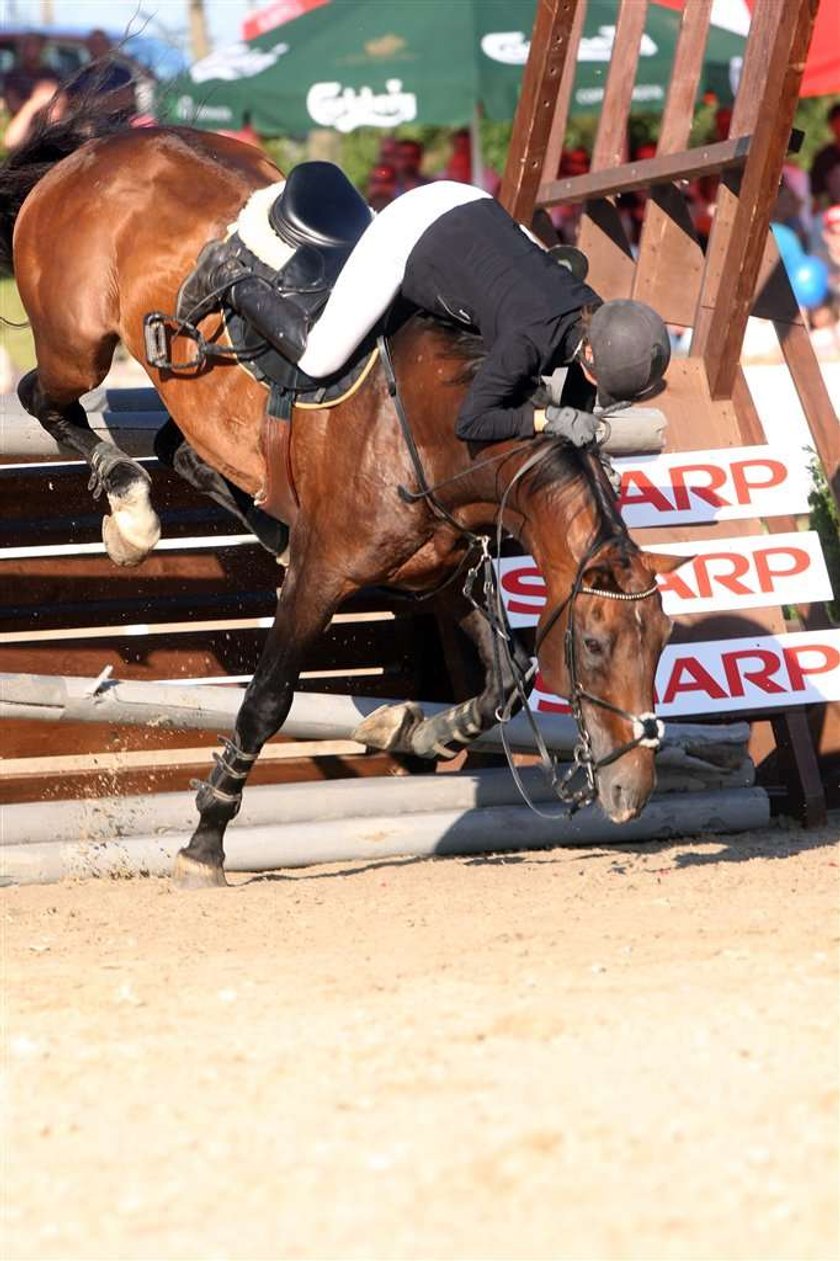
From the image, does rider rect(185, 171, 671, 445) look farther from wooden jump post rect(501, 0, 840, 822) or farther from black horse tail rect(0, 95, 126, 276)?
wooden jump post rect(501, 0, 840, 822)

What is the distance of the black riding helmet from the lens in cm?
454

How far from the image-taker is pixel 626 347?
178 inches

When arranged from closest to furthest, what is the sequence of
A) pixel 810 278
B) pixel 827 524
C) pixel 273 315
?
pixel 273 315, pixel 827 524, pixel 810 278

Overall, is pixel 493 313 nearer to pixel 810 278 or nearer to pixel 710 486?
pixel 710 486

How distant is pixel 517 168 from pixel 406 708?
2.88m

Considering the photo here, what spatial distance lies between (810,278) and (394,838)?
41.7 feet

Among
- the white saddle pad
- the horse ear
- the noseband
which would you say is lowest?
the noseband

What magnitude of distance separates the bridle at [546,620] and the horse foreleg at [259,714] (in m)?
0.44

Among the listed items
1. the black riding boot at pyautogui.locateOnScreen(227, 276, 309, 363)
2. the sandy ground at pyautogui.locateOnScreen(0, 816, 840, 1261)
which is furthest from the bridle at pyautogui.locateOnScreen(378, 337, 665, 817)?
the sandy ground at pyautogui.locateOnScreen(0, 816, 840, 1261)

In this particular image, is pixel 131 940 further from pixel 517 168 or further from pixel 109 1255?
pixel 517 168

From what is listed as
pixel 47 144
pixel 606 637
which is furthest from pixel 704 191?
pixel 606 637

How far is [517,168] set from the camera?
7.47m

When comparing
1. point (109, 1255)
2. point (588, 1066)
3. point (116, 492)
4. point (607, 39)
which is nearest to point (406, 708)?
point (116, 492)

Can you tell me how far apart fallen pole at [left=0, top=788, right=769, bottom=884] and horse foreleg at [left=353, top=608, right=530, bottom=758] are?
15.4 inches
